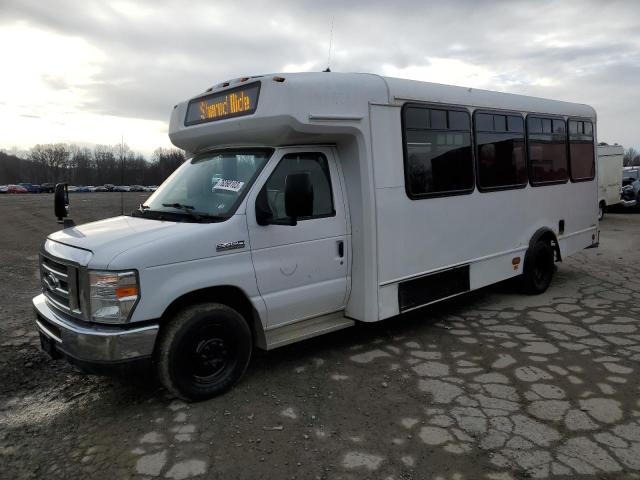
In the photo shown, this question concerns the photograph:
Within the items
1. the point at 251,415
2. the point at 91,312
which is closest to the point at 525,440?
the point at 251,415

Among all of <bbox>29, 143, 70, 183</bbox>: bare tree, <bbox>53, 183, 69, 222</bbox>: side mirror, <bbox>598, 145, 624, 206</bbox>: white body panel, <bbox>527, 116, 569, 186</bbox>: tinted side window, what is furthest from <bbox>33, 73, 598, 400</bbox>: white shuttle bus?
<bbox>29, 143, 70, 183</bbox>: bare tree

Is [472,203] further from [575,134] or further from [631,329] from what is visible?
[575,134]

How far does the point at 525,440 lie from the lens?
3559mm

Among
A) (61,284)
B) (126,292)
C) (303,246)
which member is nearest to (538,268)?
(303,246)

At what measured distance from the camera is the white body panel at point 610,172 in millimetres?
18578

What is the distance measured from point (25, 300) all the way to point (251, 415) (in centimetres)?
511

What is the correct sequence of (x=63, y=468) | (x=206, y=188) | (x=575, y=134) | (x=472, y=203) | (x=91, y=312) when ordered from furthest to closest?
(x=575, y=134), (x=472, y=203), (x=206, y=188), (x=91, y=312), (x=63, y=468)

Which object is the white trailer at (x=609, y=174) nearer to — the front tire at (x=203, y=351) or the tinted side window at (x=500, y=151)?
the tinted side window at (x=500, y=151)

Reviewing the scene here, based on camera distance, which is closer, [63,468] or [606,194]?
[63,468]

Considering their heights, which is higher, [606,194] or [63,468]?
[606,194]

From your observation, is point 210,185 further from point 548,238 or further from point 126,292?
point 548,238

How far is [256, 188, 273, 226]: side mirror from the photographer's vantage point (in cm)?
437

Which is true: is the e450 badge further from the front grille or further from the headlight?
the front grille

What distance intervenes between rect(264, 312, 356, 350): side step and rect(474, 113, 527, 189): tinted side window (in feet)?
8.61
